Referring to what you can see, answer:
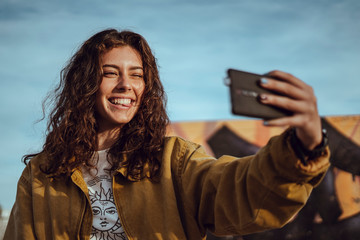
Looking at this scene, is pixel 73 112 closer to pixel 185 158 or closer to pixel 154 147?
pixel 154 147

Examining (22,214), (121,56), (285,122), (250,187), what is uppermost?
(121,56)

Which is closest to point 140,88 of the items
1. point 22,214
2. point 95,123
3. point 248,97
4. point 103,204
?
point 95,123

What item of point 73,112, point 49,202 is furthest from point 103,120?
point 49,202

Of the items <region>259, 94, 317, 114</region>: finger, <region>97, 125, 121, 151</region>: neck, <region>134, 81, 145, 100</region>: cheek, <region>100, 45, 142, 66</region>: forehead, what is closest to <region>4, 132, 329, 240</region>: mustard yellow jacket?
<region>259, 94, 317, 114</region>: finger

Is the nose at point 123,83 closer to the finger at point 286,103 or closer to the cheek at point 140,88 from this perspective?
the cheek at point 140,88

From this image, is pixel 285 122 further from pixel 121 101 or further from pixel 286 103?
pixel 121 101

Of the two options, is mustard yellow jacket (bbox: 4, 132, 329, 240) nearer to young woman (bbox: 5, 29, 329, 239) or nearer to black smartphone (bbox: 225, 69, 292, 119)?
young woman (bbox: 5, 29, 329, 239)

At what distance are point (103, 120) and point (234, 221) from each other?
3.38 feet

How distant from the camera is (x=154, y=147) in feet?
6.27

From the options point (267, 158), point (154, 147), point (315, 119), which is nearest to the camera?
point (315, 119)

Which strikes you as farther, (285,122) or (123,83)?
(123,83)

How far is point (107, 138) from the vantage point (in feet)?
6.84

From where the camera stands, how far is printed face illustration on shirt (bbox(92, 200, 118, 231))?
5.86 ft

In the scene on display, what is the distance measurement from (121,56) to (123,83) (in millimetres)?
176
